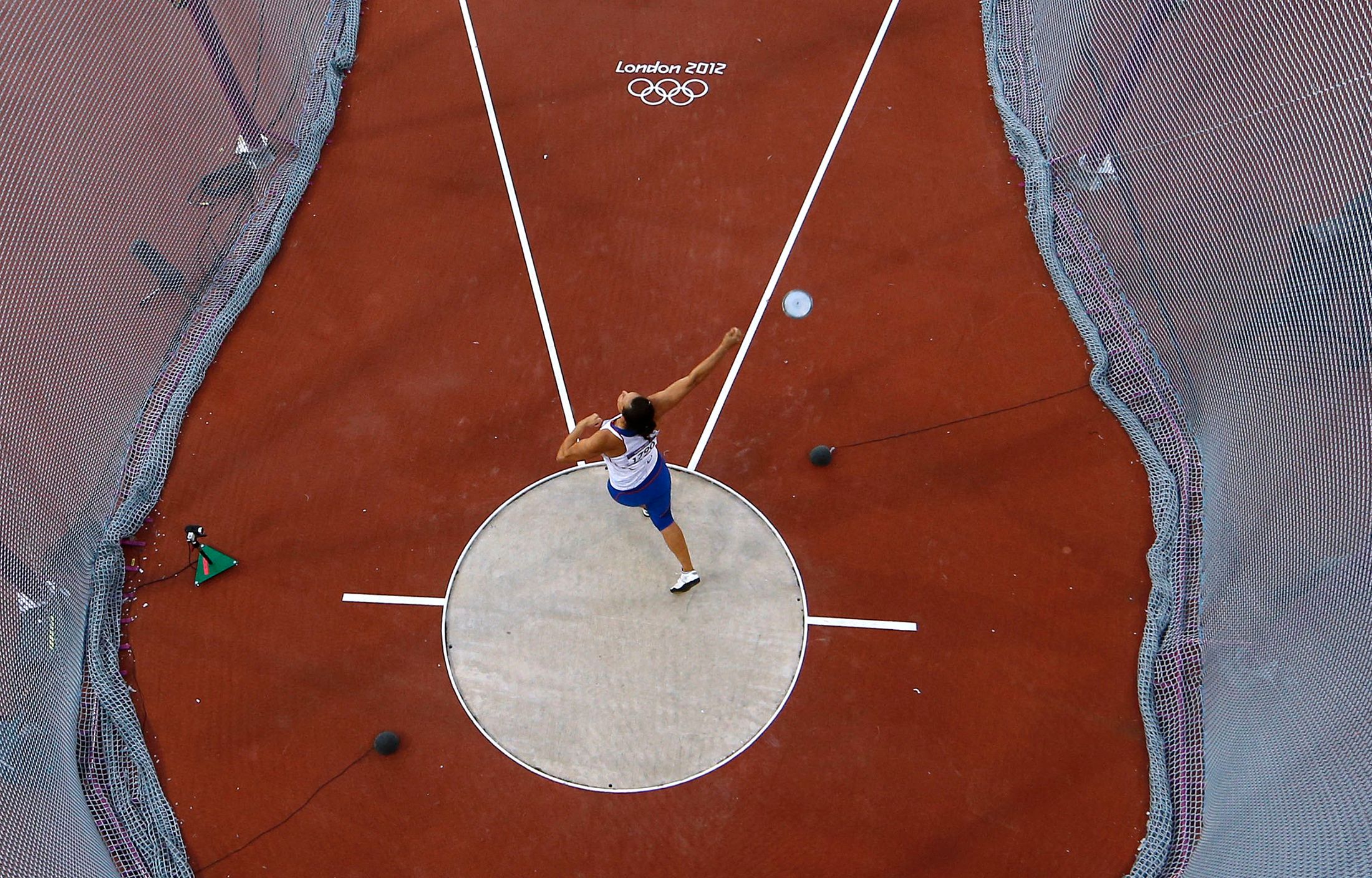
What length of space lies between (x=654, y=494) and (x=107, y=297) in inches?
226

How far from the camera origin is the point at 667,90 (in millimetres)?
11570

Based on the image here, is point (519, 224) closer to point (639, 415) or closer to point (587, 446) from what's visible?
point (587, 446)

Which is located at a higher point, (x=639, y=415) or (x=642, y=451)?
(x=639, y=415)

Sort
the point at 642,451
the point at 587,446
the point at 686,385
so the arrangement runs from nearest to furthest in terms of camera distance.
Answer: the point at 587,446, the point at 642,451, the point at 686,385

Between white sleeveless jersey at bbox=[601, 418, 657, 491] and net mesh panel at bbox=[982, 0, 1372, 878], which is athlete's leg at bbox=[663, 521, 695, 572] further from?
net mesh panel at bbox=[982, 0, 1372, 878]

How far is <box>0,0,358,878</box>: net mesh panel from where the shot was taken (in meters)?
7.24

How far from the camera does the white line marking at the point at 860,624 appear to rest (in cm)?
795

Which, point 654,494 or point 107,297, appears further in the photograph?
point 107,297

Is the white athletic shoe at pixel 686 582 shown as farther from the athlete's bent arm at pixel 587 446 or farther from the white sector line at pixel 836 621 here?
the athlete's bent arm at pixel 587 446

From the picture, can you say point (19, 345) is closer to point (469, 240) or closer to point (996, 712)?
point (469, 240)

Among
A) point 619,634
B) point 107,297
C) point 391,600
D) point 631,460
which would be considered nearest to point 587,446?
point 631,460

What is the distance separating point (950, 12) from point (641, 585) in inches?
331

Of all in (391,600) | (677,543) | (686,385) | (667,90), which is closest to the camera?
(686,385)

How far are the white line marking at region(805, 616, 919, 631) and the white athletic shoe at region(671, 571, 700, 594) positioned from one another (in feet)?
3.13
